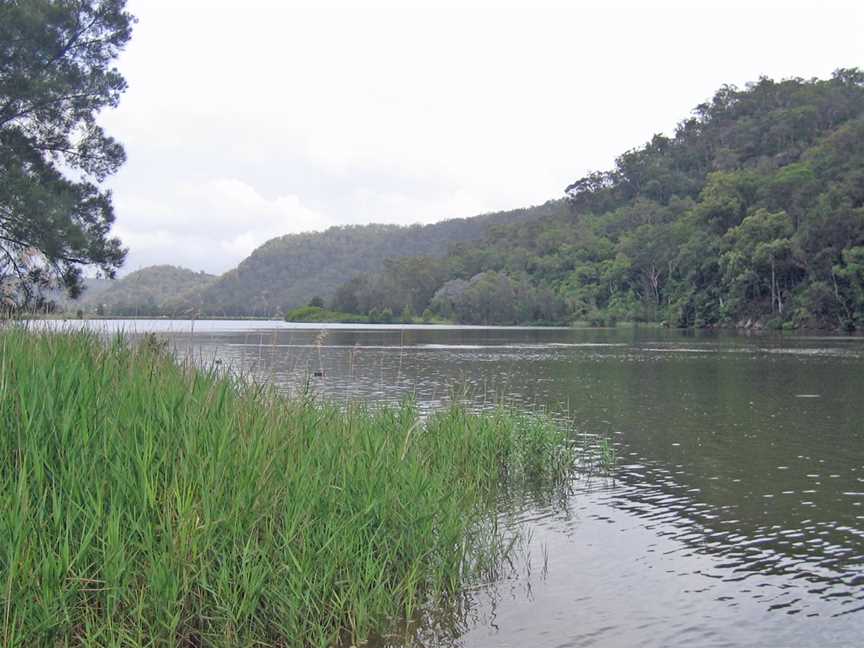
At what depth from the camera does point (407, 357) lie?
1977 inches

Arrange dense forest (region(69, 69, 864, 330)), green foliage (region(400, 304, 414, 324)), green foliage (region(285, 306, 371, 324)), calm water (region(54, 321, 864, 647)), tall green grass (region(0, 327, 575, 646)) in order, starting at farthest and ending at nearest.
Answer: green foliage (region(285, 306, 371, 324))
green foliage (region(400, 304, 414, 324))
dense forest (region(69, 69, 864, 330))
calm water (region(54, 321, 864, 647))
tall green grass (region(0, 327, 575, 646))

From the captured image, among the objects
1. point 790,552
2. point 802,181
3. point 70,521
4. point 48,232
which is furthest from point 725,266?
point 70,521

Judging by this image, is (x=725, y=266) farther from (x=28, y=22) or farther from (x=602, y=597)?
(x=602, y=597)

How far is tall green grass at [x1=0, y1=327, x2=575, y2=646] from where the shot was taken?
5.55m

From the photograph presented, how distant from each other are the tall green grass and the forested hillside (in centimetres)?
9045

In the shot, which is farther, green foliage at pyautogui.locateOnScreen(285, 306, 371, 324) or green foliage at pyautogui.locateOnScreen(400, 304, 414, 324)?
green foliage at pyautogui.locateOnScreen(285, 306, 371, 324)

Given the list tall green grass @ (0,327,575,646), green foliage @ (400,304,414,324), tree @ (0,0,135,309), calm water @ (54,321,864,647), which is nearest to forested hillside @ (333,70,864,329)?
green foliage @ (400,304,414,324)

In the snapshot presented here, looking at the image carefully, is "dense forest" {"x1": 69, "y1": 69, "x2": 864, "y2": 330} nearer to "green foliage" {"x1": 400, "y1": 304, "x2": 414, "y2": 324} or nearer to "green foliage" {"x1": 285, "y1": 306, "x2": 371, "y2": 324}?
"green foliage" {"x1": 400, "y1": 304, "x2": 414, "y2": 324}

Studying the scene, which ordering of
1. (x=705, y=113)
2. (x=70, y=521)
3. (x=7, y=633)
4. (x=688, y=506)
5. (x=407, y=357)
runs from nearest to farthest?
(x=7, y=633) < (x=70, y=521) < (x=688, y=506) < (x=407, y=357) < (x=705, y=113)

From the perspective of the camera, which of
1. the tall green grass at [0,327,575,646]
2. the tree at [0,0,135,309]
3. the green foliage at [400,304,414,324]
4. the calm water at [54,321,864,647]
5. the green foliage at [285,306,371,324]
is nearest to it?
the tall green grass at [0,327,575,646]

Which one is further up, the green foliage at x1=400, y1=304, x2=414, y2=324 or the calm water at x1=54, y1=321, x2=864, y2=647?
the green foliage at x1=400, y1=304, x2=414, y2=324

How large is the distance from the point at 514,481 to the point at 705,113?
186 m

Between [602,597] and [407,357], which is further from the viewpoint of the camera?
[407,357]

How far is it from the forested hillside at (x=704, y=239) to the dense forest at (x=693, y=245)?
0.26 m
